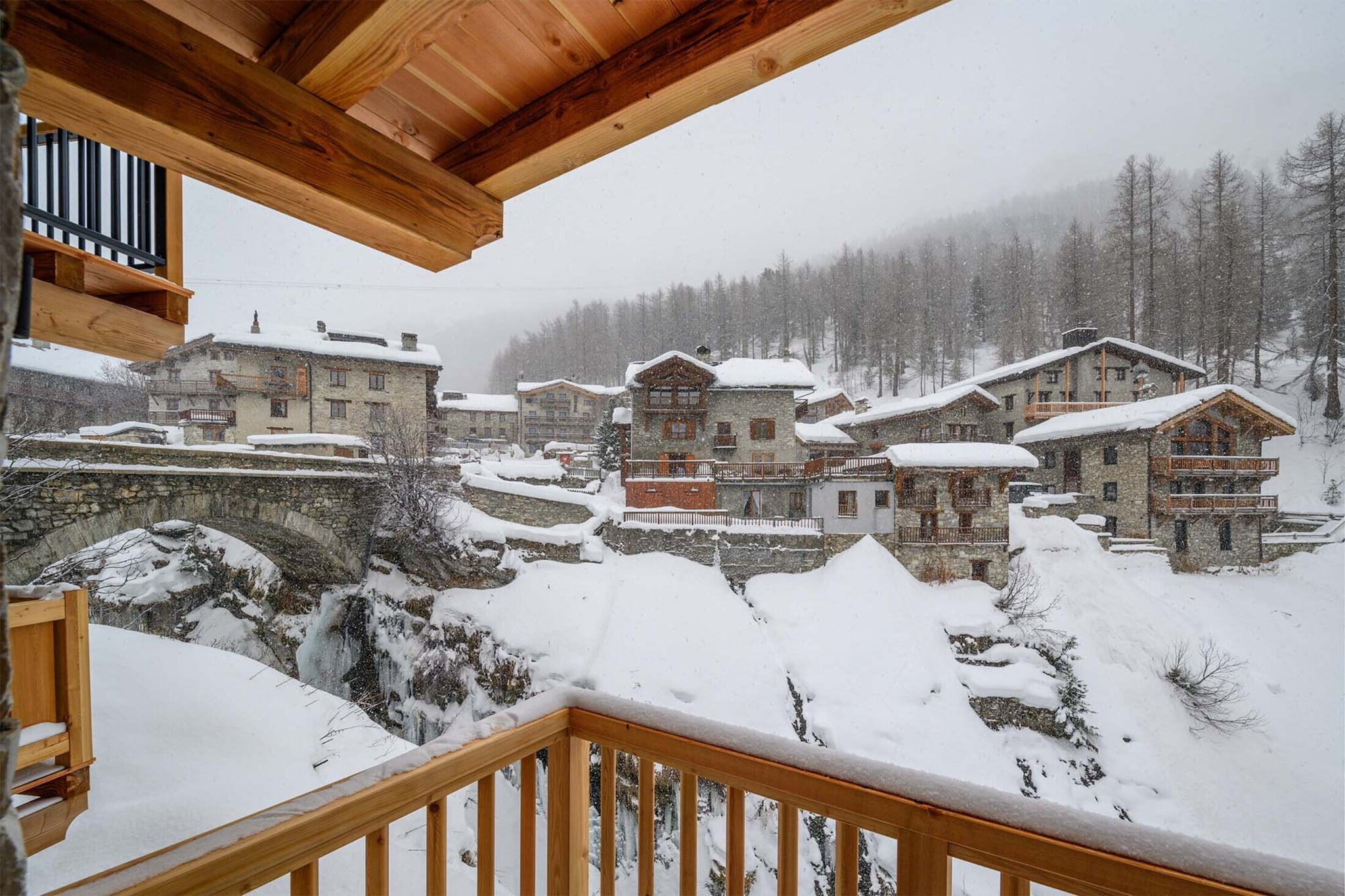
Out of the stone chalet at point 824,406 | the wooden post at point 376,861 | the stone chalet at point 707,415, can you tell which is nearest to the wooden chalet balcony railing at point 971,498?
the stone chalet at point 707,415

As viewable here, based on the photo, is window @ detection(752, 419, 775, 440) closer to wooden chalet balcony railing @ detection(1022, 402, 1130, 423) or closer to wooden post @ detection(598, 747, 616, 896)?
wooden chalet balcony railing @ detection(1022, 402, 1130, 423)

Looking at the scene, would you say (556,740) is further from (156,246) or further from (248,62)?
(156,246)

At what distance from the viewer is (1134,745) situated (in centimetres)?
616

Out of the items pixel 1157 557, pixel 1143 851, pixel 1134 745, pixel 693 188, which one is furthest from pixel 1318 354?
pixel 693 188

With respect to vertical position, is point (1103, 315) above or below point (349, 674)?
above

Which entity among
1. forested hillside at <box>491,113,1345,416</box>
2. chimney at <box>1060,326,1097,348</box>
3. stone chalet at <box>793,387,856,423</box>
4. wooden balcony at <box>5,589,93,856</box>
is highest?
forested hillside at <box>491,113,1345,416</box>

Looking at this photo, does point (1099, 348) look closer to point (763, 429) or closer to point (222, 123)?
point (763, 429)

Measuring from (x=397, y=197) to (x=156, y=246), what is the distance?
1.88 meters

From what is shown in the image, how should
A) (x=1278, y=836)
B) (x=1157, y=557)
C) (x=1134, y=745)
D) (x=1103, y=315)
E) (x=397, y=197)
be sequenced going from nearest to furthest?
(x=397, y=197), (x=1278, y=836), (x=1134, y=745), (x=1157, y=557), (x=1103, y=315)

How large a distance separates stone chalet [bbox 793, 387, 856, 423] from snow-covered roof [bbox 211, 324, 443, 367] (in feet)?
34.7

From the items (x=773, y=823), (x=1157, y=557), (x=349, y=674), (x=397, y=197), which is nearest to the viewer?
(x=397, y=197)

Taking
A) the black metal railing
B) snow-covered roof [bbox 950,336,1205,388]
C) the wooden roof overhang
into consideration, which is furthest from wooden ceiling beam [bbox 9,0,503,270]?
snow-covered roof [bbox 950,336,1205,388]

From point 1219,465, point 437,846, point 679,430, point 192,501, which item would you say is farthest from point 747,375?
point 437,846

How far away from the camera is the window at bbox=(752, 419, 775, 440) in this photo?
1156 centimetres
